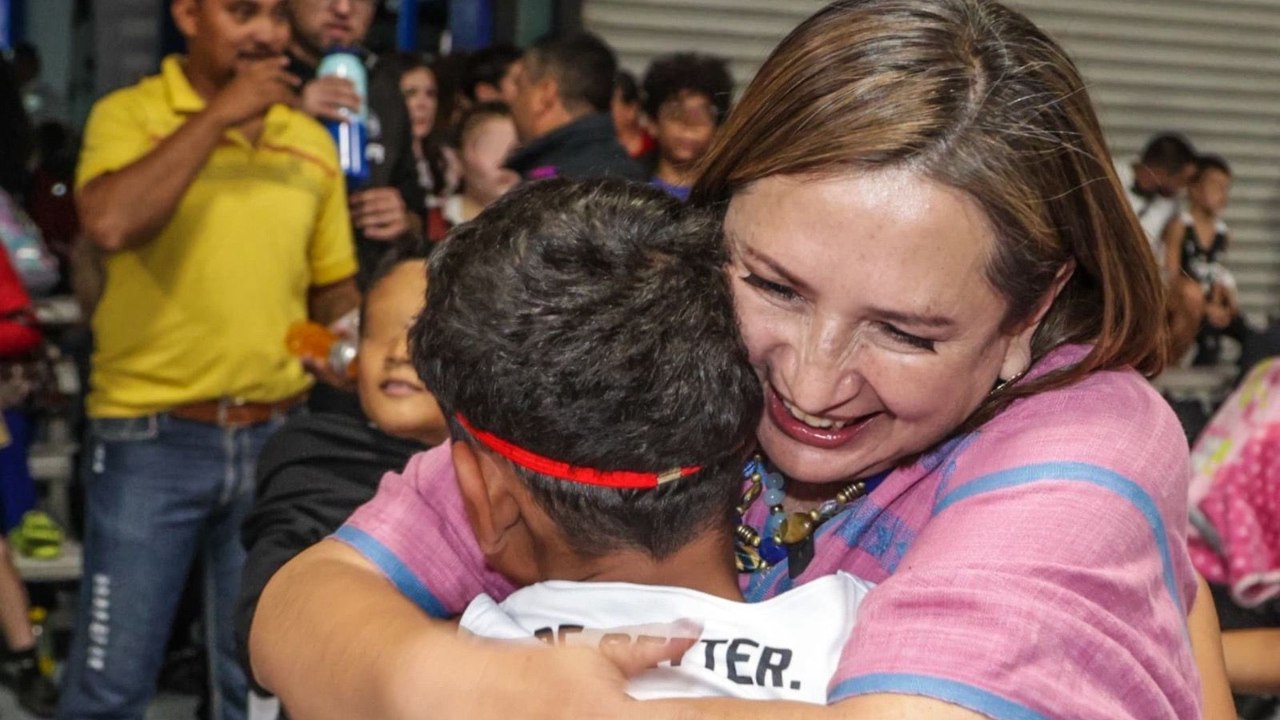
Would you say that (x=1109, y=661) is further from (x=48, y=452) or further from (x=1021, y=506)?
(x=48, y=452)

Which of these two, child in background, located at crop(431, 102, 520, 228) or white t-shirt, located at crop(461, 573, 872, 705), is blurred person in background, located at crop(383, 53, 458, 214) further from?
white t-shirt, located at crop(461, 573, 872, 705)

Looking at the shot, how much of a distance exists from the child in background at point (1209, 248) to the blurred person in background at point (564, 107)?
430 centimetres

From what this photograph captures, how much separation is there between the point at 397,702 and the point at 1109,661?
22.8 inches

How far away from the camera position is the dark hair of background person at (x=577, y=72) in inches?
185

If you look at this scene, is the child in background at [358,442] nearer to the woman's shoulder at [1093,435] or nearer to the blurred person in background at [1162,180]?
the woman's shoulder at [1093,435]

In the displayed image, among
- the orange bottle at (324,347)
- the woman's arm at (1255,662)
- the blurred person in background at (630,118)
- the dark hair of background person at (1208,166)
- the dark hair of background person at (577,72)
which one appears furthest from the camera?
the dark hair of background person at (1208,166)

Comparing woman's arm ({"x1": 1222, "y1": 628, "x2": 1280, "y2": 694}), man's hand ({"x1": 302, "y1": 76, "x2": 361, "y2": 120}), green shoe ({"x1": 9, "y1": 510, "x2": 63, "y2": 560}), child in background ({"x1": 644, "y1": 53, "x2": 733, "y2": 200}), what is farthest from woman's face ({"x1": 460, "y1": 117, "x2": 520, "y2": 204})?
woman's arm ({"x1": 1222, "y1": 628, "x2": 1280, "y2": 694})

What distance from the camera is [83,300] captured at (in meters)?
4.12

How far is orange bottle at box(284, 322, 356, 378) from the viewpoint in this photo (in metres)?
3.03

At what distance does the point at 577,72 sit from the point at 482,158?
67 cm

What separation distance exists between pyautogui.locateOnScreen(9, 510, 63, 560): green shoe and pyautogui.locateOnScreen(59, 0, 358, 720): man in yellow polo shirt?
162cm

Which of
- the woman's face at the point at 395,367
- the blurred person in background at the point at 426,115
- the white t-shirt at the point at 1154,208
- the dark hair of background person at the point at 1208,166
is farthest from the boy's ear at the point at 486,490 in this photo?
the dark hair of background person at the point at 1208,166

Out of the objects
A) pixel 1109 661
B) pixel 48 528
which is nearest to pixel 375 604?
pixel 1109 661

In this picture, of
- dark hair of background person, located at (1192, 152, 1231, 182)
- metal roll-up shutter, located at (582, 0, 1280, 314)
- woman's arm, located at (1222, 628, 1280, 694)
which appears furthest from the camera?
metal roll-up shutter, located at (582, 0, 1280, 314)
